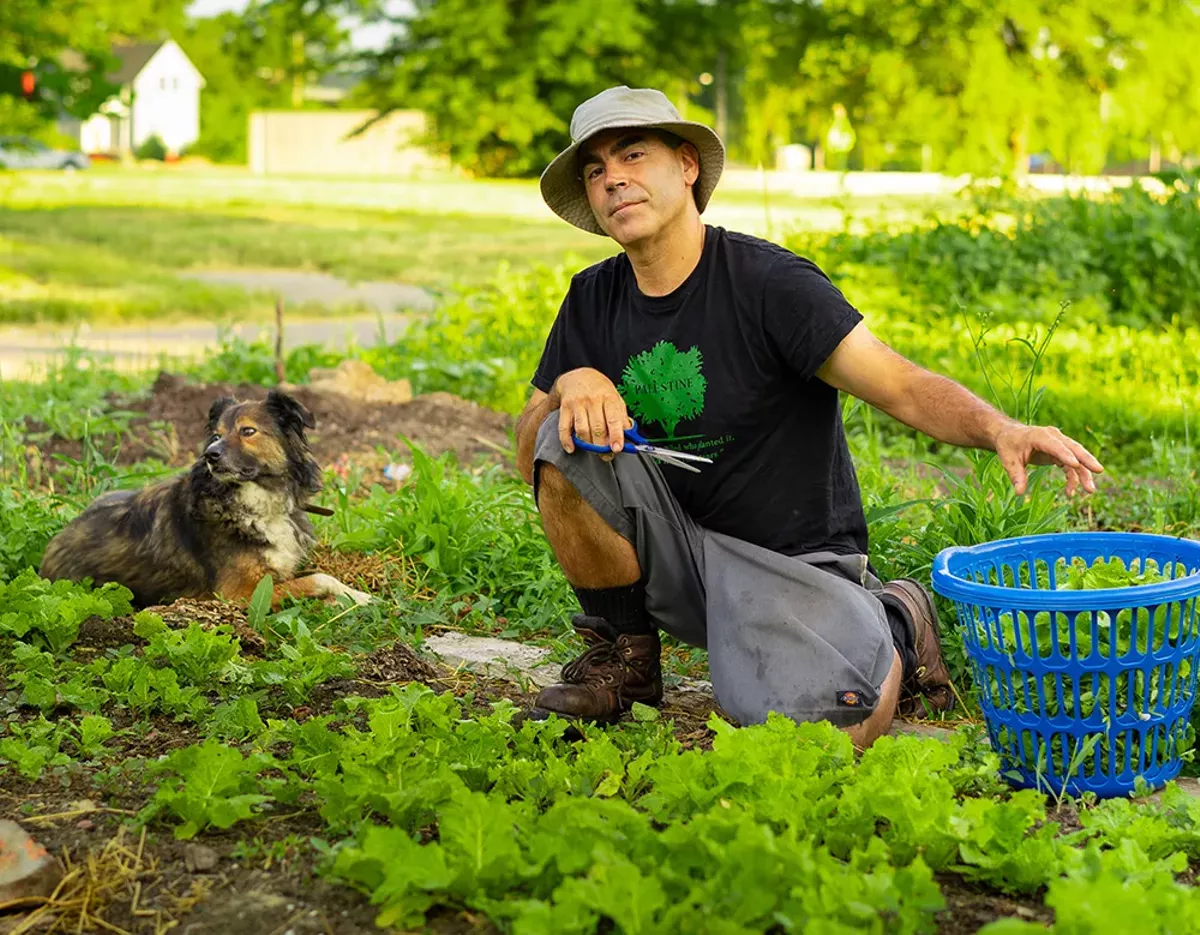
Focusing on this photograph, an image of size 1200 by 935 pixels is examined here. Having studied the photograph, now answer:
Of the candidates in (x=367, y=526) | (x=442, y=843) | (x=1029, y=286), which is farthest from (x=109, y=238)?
(x=442, y=843)

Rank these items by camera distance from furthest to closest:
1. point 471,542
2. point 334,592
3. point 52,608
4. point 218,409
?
point 471,542 < point 218,409 < point 334,592 < point 52,608

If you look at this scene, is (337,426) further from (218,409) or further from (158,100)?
(158,100)

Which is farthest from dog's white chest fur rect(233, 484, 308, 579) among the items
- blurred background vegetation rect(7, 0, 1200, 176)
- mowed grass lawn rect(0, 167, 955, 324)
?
blurred background vegetation rect(7, 0, 1200, 176)

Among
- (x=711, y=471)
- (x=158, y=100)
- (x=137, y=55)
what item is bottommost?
(x=711, y=471)

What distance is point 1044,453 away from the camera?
321 centimetres

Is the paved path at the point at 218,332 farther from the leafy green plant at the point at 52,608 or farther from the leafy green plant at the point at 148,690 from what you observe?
the leafy green plant at the point at 148,690

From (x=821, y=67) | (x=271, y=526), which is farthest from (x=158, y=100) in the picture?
(x=271, y=526)

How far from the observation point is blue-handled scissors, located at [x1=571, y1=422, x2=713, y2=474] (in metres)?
3.73

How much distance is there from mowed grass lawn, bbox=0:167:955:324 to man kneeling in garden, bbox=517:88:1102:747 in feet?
19.4

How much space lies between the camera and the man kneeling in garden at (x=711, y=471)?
12.2ft

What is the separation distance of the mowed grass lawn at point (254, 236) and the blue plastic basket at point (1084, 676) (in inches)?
264

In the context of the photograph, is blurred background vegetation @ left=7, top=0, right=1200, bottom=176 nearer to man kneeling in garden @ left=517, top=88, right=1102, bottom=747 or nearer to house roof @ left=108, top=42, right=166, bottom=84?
man kneeling in garden @ left=517, top=88, right=1102, bottom=747

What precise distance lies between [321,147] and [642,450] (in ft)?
169

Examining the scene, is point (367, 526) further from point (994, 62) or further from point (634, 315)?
point (994, 62)
